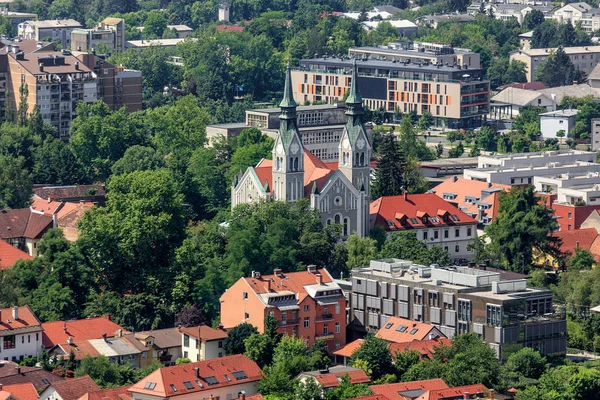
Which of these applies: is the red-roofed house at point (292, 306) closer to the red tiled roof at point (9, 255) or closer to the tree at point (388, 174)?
the red tiled roof at point (9, 255)

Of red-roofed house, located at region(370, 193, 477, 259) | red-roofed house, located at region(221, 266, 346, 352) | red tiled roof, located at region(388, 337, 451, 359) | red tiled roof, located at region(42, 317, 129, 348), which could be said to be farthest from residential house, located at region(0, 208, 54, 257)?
red tiled roof, located at region(388, 337, 451, 359)

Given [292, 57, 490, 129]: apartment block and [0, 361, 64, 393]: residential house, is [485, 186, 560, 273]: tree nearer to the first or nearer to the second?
[0, 361, 64, 393]: residential house

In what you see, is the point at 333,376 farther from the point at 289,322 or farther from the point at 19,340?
the point at 19,340

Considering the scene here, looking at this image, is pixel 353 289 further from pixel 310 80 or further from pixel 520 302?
pixel 310 80

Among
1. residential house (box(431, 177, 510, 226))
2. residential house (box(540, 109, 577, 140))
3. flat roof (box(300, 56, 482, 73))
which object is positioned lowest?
residential house (box(431, 177, 510, 226))

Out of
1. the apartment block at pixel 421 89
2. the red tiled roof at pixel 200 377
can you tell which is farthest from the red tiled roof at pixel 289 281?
the apartment block at pixel 421 89

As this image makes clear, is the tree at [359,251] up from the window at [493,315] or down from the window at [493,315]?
up
